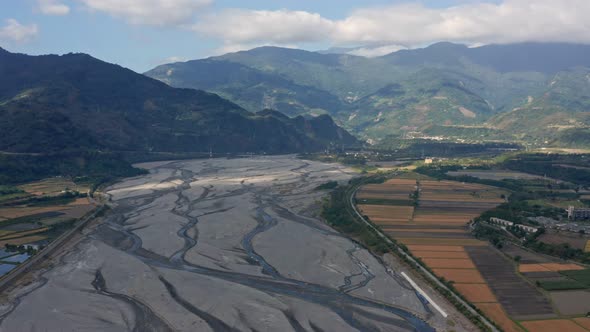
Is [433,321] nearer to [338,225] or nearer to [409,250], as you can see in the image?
[409,250]

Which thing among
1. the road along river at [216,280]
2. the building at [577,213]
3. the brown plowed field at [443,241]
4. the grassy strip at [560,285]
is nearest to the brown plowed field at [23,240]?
the road along river at [216,280]

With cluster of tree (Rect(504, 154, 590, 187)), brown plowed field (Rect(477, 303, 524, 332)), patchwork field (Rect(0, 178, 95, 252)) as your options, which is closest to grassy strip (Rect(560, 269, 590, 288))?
brown plowed field (Rect(477, 303, 524, 332))

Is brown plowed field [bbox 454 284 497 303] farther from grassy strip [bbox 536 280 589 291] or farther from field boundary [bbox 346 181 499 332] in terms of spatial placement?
grassy strip [bbox 536 280 589 291]

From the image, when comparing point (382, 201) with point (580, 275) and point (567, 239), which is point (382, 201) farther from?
point (580, 275)

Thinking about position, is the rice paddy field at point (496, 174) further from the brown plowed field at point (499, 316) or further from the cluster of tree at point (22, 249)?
the cluster of tree at point (22, 249)

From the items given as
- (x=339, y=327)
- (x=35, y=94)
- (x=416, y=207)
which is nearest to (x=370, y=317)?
(x=339, y=327)
